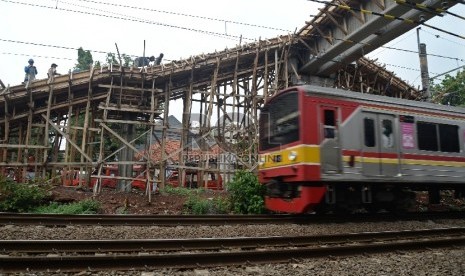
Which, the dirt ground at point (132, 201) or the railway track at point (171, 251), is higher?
the dirt ground at point (132, 201)

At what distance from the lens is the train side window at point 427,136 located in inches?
398

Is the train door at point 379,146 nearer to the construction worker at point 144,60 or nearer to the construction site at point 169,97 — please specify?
the construction site at point 169,97

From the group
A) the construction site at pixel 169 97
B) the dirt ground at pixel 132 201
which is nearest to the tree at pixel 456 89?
the construction site at pixel 169 97

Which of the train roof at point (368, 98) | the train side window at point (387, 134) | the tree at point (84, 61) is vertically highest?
the tree at point (84, 61)

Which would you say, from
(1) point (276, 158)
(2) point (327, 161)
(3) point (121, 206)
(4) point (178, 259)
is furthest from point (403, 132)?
(3) point (121, 206)

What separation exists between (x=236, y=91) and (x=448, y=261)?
12224 millimetres

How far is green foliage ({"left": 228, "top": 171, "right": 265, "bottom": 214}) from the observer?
10.6m

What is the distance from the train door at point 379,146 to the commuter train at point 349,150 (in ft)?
0.08

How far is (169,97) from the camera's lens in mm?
15891

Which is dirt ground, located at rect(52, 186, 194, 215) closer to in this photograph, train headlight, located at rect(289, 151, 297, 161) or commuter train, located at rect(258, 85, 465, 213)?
commuter train, located at rect(258, 85, 465, 213)

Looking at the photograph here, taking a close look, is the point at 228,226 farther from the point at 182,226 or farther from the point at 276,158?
the point at 276,158

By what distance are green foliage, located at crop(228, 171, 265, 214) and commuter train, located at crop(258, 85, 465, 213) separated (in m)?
0.93

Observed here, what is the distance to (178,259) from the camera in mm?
4820

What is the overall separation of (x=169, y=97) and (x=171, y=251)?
36.7 feet
